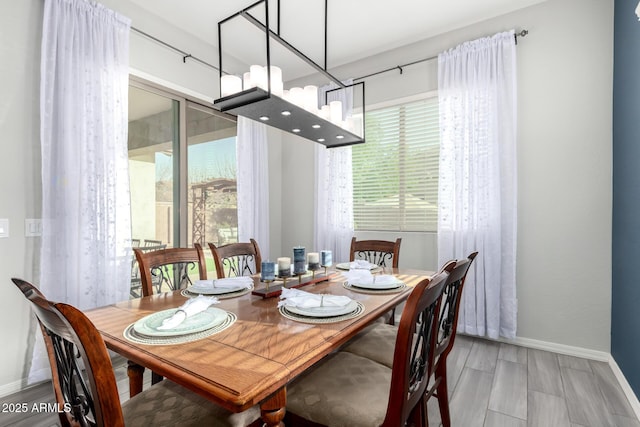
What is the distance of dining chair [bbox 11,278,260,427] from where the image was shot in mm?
644

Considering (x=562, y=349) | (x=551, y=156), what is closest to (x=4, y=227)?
(x=551, y=156)

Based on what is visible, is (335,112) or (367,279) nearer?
(367,279)

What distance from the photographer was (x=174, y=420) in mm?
990

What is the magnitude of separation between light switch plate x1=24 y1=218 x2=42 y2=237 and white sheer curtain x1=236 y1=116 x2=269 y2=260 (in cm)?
169

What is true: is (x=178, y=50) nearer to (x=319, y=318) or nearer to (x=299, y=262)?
(x=299, y=262)

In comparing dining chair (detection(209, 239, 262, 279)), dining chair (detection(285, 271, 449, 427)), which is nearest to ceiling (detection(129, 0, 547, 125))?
dining chair (detection(209, 239, 262, 279))

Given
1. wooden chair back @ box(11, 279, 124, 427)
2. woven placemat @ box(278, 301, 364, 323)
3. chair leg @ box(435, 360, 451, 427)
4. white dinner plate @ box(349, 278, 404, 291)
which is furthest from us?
white dinner plate @ box(349, 278, 404, 291)

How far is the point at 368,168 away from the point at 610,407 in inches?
101

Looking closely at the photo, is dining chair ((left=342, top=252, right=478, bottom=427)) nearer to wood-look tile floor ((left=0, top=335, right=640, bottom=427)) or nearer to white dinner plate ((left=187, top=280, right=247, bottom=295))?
wood-look tile floor ((left=0, top=335, right=640, bottom=427))

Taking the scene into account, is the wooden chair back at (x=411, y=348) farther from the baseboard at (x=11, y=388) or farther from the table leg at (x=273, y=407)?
the baseboard at (x=11, y=388)

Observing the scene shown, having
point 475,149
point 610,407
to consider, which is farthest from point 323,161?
point 610,407

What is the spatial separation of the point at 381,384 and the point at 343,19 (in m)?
2.89

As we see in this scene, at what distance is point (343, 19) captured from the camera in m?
2.82

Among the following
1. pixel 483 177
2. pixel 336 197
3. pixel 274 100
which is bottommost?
pixel 336 197
